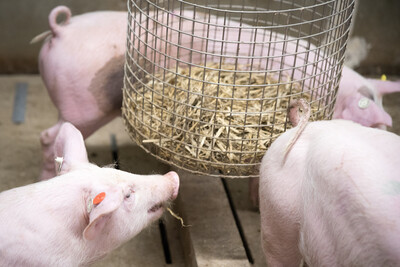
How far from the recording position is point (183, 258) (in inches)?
86.7

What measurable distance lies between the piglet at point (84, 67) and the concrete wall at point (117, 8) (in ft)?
3.72

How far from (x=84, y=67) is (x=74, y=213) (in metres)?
0.90

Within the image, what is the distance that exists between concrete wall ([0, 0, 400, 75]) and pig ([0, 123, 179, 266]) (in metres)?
1.99

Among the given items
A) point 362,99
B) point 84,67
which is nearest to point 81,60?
point 84,67

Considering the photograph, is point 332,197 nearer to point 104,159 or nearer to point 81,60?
point 81,60

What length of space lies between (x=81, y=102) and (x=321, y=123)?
111cm

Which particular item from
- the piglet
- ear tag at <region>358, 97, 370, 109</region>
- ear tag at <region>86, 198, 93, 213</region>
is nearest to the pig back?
the piglet

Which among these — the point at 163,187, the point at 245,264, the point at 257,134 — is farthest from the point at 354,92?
the point at 163,187

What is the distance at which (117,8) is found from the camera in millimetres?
3467

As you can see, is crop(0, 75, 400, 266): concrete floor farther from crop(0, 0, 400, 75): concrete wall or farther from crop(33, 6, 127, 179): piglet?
crop(33, 6, 127, 179): piglet

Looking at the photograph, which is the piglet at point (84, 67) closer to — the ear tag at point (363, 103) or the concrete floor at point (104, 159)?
the concrete floor at point (104, 159)

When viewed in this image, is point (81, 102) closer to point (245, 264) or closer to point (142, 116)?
point (142, 116)

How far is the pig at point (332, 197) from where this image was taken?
3.95ft

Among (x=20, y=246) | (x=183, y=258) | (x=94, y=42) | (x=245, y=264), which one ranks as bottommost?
(x=183, y=258)
